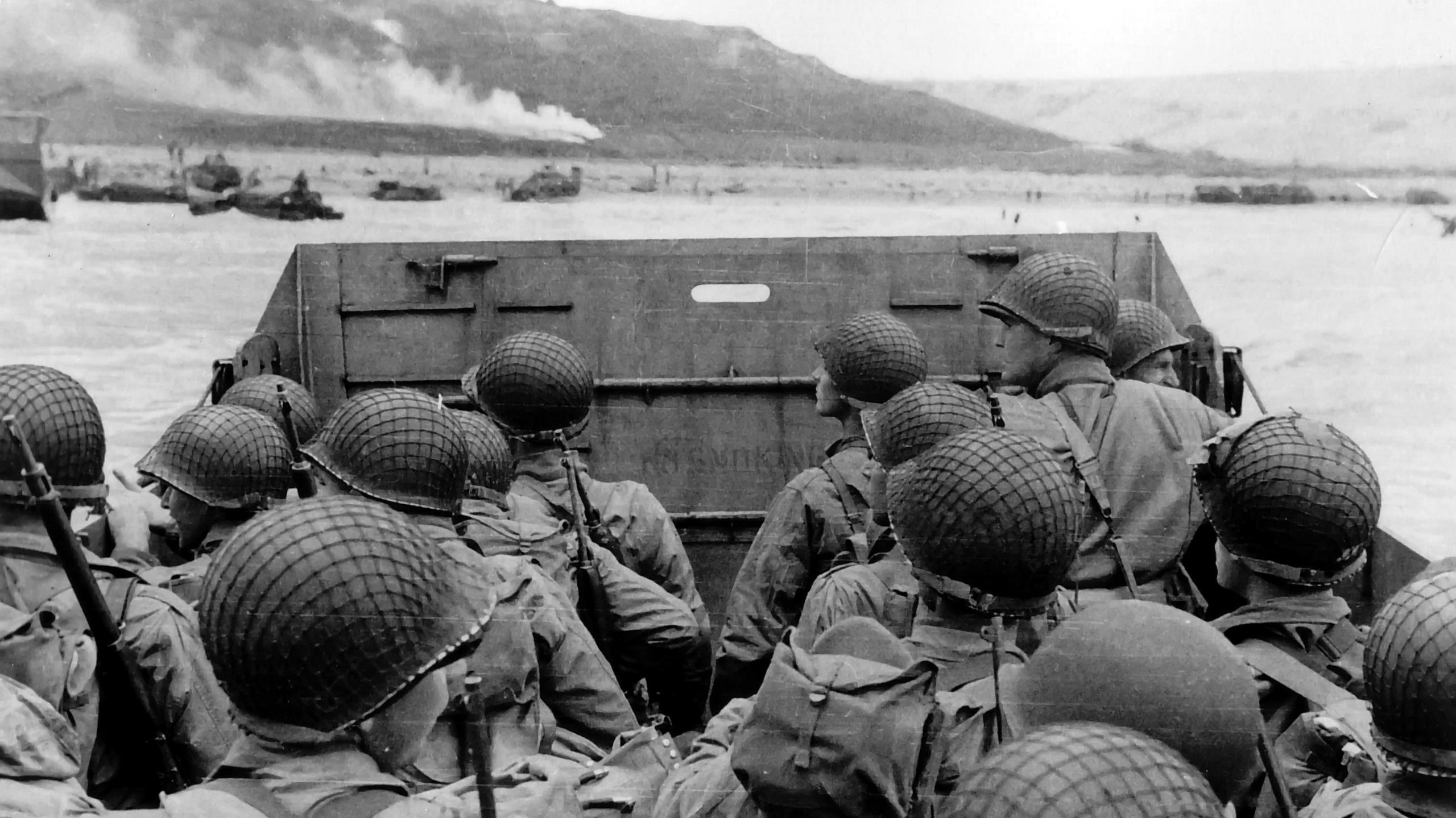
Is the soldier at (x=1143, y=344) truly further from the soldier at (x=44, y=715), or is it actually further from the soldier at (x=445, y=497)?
the soldier at (x=44, y=715)

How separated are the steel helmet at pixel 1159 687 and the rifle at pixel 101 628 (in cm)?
165


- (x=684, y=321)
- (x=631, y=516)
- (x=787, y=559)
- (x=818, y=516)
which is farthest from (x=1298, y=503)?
(x=684, y=321)

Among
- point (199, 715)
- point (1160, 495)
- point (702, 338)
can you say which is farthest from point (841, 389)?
point (199, 715)

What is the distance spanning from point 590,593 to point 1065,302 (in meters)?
1.83

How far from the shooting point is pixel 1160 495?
12.8 feet

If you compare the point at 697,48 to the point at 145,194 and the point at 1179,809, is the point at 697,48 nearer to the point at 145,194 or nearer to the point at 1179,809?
the point at 145,194

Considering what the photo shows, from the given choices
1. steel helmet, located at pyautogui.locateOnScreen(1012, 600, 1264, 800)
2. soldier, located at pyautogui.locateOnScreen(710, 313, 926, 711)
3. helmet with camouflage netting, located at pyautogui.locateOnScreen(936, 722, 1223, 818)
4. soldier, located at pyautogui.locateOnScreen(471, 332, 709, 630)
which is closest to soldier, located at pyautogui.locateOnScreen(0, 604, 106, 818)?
helmet with camouflage netting, located at pyautogui.locateOnScreen(936, 722, 1223, 818)

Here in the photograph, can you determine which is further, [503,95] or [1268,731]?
[503,95]

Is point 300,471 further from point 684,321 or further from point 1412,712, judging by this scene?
point 684,321

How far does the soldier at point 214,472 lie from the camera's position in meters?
3.30

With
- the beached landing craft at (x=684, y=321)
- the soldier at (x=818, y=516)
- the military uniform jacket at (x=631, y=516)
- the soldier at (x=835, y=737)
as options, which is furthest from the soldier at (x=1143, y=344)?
the soldier at (x=835, y=737)

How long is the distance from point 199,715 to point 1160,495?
2.70 meters

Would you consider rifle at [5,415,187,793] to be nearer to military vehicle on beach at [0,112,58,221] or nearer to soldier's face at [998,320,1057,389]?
soldier's face at [998,320,1057,389]

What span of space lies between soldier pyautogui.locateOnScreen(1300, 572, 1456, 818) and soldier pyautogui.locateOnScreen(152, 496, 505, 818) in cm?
130
